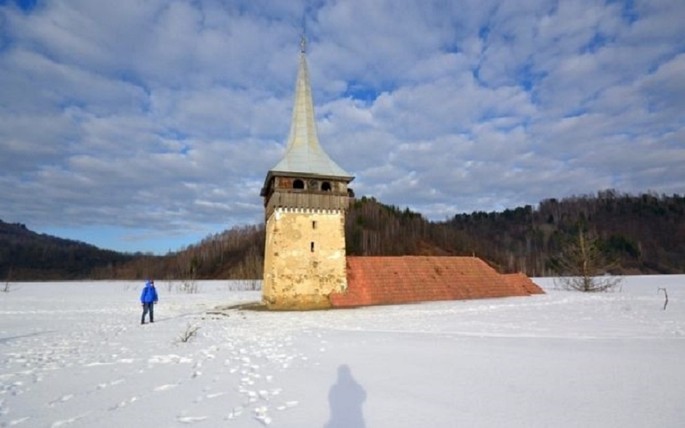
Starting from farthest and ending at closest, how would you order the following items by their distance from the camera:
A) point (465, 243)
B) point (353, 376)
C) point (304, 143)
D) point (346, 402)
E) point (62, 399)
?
point (465, 243) → point (304, 143) → point (353, 376) → point (62, 399) → point (346, 402)

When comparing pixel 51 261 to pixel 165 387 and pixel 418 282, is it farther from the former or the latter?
pixel 165 387

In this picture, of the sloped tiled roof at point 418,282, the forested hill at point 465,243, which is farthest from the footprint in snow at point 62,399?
the forested hill at point 465,243

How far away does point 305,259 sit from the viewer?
23.9 m

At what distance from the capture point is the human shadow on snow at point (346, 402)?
5.73 metres

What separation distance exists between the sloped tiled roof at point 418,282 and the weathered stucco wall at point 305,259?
1109mm

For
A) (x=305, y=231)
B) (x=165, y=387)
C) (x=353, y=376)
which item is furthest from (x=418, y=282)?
(x=165, y=387)

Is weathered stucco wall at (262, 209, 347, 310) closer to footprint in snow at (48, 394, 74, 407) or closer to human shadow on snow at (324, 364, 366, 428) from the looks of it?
human shadow on snow at (324, 364, 366, 428)

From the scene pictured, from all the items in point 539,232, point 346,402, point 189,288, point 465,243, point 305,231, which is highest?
point 539,232

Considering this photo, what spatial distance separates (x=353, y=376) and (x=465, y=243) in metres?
92.9

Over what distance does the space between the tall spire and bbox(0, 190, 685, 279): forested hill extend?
158 ft

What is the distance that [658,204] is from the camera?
158m

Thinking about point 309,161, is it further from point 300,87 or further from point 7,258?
point 7,258

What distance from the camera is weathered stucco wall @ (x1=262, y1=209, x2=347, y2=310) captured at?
2334 centimetres

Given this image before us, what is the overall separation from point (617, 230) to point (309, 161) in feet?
510
